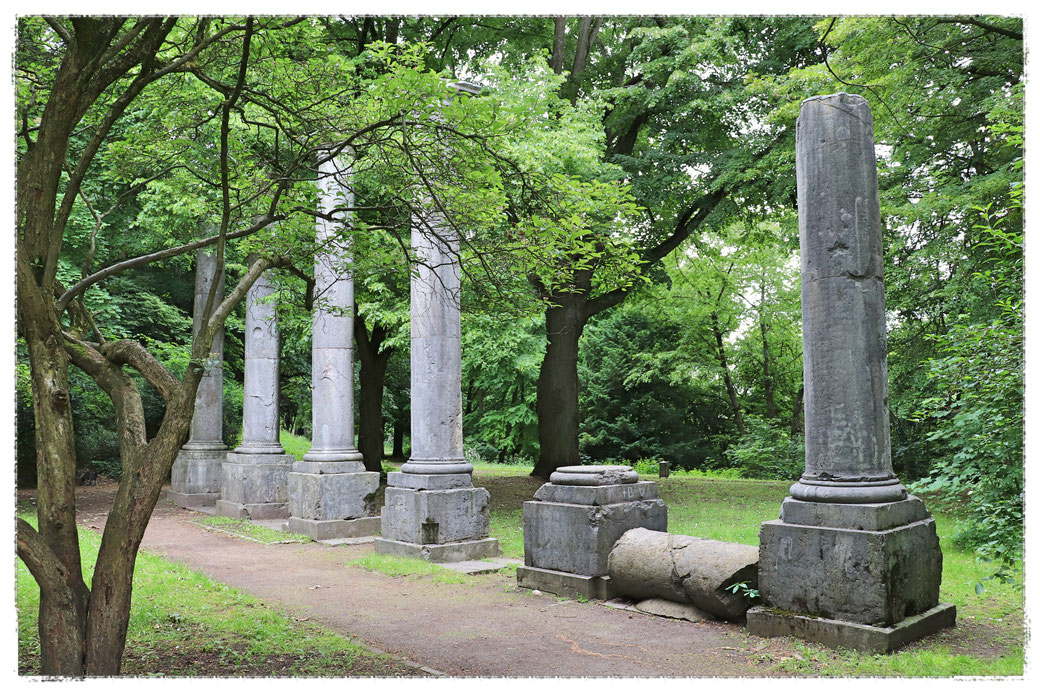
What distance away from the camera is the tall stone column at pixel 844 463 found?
5.50m

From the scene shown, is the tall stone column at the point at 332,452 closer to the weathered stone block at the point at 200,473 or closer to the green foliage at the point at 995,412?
the weathered stone block at the point at 200,473

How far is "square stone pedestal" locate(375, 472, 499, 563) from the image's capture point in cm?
956

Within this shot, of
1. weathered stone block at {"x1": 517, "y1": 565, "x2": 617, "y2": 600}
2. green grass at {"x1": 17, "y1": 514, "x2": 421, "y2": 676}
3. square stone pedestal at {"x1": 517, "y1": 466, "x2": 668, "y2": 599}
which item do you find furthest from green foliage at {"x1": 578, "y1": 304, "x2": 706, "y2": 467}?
green grass at {"x1": 17, "y1": 514, "x2": 421, "y2": 676}

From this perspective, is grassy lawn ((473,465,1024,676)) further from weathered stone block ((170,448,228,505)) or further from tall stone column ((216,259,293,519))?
weathered stone block ((170,448,228,505))

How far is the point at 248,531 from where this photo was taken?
39.7 ft

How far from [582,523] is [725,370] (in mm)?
19033

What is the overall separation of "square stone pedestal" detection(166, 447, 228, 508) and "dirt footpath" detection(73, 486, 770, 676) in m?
6.27

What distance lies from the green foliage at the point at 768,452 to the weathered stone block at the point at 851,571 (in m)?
16.7

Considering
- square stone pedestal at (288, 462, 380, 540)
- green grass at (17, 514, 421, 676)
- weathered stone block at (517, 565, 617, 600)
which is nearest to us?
green grass at (17, 514, 421, 676)

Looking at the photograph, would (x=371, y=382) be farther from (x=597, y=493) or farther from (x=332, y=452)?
(x=597, y=493)
